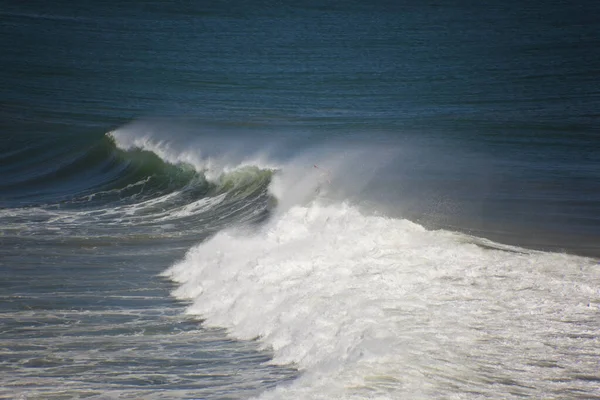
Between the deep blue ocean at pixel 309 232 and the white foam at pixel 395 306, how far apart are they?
0.03 m

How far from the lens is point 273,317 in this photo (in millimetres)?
7809

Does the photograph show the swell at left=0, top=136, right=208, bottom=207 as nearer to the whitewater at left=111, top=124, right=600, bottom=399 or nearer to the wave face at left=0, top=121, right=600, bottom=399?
the wave face at left=0, top=121, right=600, bottom=399

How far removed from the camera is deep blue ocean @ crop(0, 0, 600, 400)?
6531 millimetres

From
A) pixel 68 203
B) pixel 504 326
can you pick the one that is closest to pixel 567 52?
pixel 68 203

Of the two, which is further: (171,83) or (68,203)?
(171,83)

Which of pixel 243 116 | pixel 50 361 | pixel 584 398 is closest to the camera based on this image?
pixel 584 398

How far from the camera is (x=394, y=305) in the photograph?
7.69 metres

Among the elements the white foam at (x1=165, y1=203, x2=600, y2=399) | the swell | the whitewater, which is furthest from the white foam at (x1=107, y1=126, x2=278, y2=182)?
the white foam at (x1=165, y1=203, x2=600, y2=399)

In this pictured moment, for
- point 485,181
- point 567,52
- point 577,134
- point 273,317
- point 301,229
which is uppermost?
point 567,52

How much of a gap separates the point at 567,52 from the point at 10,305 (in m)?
25.9

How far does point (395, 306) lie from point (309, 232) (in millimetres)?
2916

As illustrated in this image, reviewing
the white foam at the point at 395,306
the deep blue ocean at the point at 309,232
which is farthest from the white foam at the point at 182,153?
the white foam at the point at 395,306

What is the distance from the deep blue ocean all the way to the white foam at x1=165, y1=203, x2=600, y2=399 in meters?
0.03

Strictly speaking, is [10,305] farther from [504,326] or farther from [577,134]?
[577,134]
